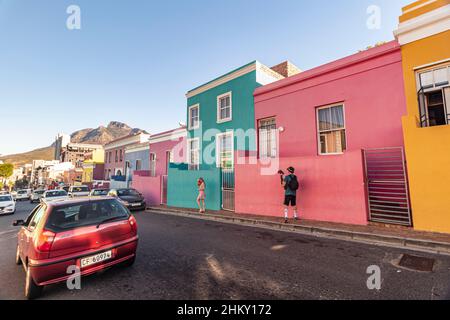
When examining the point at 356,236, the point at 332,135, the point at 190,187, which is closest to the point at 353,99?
the point at 332,135

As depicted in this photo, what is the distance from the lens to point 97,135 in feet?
537

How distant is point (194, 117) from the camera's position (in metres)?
15.0

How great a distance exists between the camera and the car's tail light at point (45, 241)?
2914 mm

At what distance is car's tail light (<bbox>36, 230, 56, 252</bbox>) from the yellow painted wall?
8507 mm

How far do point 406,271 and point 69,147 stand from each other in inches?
3489

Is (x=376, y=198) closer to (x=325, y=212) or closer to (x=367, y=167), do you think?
(x=367, y=167)

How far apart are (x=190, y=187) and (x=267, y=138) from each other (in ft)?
17.8

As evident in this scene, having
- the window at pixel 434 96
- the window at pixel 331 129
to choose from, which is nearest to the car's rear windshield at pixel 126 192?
the window at pixel 331 129

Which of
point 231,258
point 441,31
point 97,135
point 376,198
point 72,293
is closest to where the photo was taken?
point 72,293

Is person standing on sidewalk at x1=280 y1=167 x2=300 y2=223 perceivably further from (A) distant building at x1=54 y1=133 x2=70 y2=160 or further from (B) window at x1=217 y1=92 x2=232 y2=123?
(A) distant building at x1=54 y1=133 x2=70 y2=160

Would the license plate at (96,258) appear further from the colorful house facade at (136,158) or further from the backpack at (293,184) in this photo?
the colorful house facade at (136,158)

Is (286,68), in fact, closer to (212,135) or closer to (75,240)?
(212,135)

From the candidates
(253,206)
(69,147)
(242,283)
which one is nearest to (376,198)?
(253,206)

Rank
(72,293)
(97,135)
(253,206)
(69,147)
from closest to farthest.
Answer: (72,293)
(253,206)
(69,147)
(97,135)
